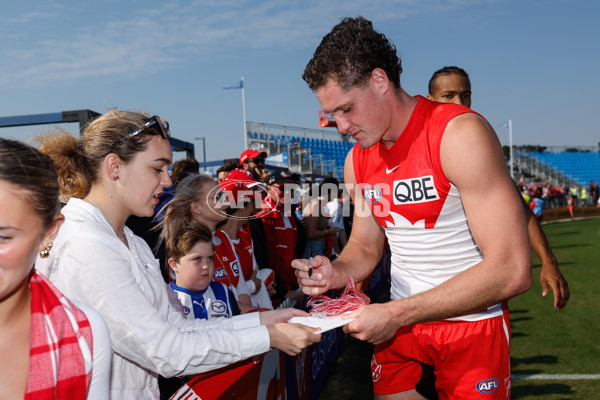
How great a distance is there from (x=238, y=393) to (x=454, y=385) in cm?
110

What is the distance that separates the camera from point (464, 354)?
8.00 feet

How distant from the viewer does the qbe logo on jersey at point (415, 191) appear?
7.77ft

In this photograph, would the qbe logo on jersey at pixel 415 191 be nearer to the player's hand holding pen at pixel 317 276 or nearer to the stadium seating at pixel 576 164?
the player's hand holding pen at pixel 317 276

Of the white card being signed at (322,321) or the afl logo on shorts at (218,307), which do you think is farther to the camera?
the afl logo on shorts at (218,307)

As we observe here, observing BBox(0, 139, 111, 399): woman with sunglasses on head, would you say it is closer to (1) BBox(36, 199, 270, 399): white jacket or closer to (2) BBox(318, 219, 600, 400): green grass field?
(1) BBox(36, 199, 270, 399): white jacket

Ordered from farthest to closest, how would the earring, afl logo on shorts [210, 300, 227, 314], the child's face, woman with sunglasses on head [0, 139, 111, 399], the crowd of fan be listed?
the crowd of fan, afl logo on shorts [210, 300, 227, 314], the child's face, the earring, woman with sunglasses on head [0, 139, 111, 399]

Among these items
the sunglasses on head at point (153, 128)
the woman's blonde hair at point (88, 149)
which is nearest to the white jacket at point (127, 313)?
the woman's blonde hair at point (88, 149)

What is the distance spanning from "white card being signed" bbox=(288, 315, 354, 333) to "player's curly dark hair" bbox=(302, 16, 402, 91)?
1.12 metres

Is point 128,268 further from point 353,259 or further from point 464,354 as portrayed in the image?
point 464,354

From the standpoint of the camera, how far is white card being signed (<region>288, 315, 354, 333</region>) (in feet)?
6.97

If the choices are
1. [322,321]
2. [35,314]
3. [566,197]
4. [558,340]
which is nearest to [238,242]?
[322,321]

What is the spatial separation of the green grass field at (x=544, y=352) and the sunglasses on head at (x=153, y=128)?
3586mm

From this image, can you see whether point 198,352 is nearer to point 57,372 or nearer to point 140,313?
point 140,313

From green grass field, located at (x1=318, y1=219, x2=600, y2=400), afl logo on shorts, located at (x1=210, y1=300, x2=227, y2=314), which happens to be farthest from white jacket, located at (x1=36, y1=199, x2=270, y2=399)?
green grass field, located at (x1=318, y1=219, x2=600, y2=400)
